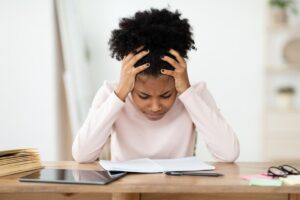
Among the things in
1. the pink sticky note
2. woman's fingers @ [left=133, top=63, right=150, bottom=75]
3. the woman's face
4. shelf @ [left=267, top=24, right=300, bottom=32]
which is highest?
shelf @ [left=267, top=24, right=300, bottom=32]

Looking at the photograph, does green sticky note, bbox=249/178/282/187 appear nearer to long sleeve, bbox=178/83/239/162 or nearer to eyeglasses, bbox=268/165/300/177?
eyeglasses, bbox=268/165/300/177

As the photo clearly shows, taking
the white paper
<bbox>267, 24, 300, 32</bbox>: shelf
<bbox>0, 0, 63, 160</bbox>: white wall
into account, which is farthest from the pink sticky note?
<bbox>267, 24, 300, 32</bbox>: shelf

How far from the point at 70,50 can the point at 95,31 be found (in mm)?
799

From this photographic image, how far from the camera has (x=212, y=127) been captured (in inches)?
66.2

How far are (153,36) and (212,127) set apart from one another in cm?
37

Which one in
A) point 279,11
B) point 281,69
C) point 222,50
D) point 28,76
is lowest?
point 28,76

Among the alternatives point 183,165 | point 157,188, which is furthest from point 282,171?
point 157,188

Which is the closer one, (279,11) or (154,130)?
(154,130)

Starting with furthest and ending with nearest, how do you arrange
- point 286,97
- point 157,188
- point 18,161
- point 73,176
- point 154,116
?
point 286,97
point 154,116
point 18,161
point 73,176
point 157,188

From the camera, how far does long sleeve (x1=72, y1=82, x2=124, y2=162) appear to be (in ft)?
5.32

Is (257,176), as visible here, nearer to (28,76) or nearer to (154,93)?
(154,93)

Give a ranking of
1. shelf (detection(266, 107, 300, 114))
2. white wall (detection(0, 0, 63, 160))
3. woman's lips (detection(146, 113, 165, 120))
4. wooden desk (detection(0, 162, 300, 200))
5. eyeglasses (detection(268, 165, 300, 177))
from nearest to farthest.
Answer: wooden desk (detection(0, 162, 300, 200)), eyeglasses (detection(268, 165, 300, 177)), woman's lips (detection(146, 113, 165, 120)), white wall (detection(0, 0, 63, 160)), shelf (detection(266, 107, 300, 114))

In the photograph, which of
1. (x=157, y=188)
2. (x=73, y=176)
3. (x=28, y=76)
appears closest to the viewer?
(x=157, y=188)

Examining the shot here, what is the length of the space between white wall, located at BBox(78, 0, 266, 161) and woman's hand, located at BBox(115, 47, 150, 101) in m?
2.84
